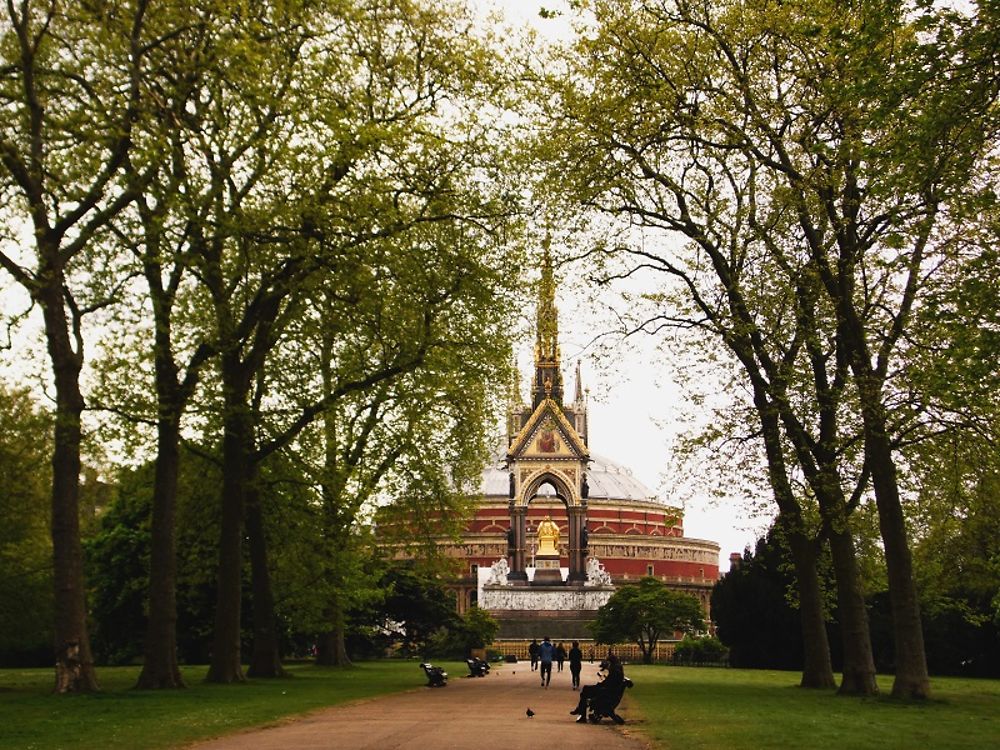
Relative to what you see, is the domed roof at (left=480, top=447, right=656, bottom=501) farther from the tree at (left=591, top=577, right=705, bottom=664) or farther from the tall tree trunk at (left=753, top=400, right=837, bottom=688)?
the tall tree trunk at (left=753, top=400, right=837, bottom=688)

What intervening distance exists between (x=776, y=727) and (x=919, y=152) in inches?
375

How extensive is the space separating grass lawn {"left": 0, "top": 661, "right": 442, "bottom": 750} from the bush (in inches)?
1518

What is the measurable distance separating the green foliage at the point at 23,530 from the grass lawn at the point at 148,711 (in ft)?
12.2

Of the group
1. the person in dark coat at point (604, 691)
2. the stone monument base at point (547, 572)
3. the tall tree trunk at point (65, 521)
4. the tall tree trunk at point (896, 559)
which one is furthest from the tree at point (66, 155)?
the stone monument base at point (547, 572)

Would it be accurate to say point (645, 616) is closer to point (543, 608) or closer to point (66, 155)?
point (543, 608)

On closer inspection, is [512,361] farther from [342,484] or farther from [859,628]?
[859,628]

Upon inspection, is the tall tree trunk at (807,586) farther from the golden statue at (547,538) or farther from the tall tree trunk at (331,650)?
the golden statue at (547,538)

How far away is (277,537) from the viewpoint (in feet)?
121

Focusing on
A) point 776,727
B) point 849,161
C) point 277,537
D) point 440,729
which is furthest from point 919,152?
point 277,537

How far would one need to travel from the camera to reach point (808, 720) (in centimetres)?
1995

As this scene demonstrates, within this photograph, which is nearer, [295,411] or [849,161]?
[849,161]

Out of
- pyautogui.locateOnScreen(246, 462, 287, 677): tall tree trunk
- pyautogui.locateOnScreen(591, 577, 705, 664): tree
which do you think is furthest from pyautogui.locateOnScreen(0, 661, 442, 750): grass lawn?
pyautogui.locateOnScreen(591, 577, 705, 664): tree

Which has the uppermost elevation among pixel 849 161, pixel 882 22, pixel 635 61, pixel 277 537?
pixel 635 61

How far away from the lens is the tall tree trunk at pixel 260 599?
33.1 m
